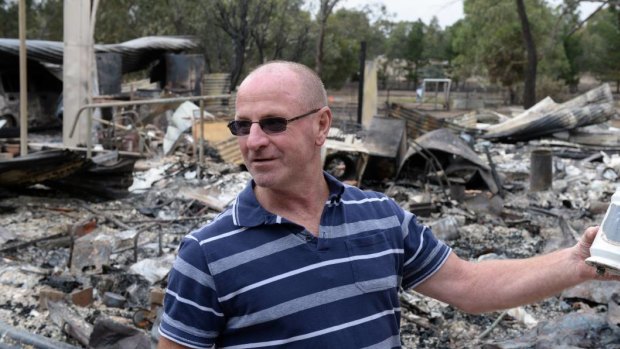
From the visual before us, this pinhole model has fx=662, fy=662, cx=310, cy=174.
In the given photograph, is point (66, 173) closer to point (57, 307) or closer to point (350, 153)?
point (57, 307)

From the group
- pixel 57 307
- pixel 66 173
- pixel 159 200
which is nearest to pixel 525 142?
pixel 159 200

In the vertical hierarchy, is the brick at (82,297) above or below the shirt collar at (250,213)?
below

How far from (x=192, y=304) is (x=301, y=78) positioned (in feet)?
2.14

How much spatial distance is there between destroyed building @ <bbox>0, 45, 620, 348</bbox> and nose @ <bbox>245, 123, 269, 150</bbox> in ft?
7.85

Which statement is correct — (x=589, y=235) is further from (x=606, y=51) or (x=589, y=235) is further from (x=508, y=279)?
(x=606, y=51)

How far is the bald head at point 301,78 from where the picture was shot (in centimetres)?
175

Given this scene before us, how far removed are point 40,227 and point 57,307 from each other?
2819 millimetres

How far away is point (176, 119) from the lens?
1345cm

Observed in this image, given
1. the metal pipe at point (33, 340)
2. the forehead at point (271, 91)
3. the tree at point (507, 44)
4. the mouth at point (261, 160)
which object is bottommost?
the metal pipe at point (33, 340)

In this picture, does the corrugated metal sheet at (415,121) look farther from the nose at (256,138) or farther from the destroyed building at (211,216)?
the nose at (256,138)

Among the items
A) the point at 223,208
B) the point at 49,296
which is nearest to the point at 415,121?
the point at 223,208

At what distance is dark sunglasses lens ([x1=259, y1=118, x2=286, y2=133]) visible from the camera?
1723 millimetres

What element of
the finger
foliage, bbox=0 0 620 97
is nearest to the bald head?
the finger

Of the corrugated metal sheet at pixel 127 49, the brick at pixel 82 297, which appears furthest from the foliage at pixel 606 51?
the brick at pixel 82 297
